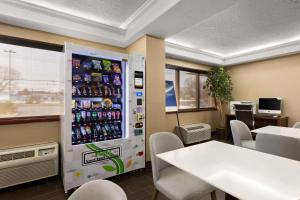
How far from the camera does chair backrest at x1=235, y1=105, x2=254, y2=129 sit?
4.09m

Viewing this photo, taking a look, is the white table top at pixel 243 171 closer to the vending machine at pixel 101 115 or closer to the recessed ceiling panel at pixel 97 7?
the vending machine at pixel 101 115

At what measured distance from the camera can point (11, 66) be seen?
8.27 feet

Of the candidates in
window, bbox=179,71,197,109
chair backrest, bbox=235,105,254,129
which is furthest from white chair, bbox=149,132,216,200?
chair backrest, bbox=235,105,254,129

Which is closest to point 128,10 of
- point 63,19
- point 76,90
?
point 63,19

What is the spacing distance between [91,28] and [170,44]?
1.81 metres

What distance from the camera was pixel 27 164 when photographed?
232 cm

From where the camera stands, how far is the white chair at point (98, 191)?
0.85m

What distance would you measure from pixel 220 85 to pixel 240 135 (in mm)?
2526

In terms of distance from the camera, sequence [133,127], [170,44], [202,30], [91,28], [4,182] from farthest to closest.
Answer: [170,44], [202,30], [91,28], [133,127], [4,182]

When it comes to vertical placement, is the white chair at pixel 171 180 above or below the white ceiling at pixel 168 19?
below

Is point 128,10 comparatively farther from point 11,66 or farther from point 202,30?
point 11,66

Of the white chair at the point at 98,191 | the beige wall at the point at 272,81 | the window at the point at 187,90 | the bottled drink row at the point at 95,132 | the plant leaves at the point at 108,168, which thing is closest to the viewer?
the white chair at the point at 98,191

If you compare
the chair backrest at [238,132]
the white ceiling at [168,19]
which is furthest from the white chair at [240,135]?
the white ceiling at [168,19]

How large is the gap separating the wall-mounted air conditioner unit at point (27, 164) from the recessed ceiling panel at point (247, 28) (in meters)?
3.23
